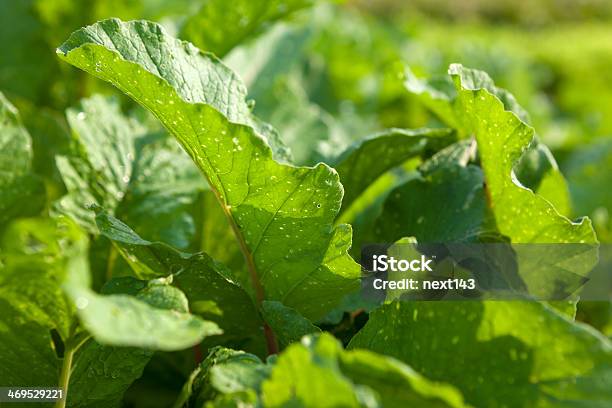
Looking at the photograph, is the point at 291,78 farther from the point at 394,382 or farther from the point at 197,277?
the point at 394,382

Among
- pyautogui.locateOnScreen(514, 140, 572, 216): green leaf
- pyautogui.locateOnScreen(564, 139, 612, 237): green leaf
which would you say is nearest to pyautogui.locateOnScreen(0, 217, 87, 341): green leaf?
pyautogui.locateOnScreen(514, 140, 572, 216): green leaf

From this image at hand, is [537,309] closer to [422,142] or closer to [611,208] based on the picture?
[422,142]

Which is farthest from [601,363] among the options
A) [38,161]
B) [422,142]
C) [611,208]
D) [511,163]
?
[611,208]

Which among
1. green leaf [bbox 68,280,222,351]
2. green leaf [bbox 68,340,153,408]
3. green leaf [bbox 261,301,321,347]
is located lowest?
green leaf [bbox 68,340,153,408]

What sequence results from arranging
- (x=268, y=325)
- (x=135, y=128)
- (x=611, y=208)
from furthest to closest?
(x=611, y=208) → (x=135, y=128) → (x=268, y=325)

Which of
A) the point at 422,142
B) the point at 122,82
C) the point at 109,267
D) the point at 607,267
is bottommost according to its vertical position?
the point at 607,267

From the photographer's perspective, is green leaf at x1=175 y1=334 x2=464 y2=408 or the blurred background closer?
green leaf at x1=175 y1=334 x2=464 y2=408

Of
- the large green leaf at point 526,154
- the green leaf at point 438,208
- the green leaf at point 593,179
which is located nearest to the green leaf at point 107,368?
the green leaf at point 438,208

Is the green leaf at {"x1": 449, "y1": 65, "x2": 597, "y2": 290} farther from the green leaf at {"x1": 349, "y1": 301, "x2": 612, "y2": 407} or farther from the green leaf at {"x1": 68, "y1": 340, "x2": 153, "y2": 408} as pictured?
the green leaf at {"x1": 68, "y1": 340, "x2": 153, "y2": 408}
